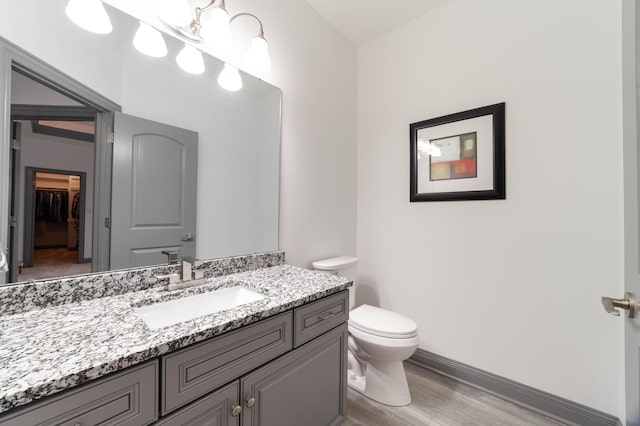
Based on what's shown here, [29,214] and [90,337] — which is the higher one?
[29,214]

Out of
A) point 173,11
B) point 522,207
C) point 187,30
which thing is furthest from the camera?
point 522,207

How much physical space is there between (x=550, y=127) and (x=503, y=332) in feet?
4.08

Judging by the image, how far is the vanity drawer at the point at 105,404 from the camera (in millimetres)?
523

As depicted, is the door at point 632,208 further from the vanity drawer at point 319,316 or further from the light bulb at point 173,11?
the light bulb at point 173,11

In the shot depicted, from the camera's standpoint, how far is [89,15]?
1.01 metres

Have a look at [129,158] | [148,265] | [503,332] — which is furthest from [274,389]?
[503,332]

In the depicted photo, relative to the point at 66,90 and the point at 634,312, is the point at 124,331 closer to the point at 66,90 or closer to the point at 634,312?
the point at 66,90

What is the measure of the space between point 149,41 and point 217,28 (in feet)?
1.00

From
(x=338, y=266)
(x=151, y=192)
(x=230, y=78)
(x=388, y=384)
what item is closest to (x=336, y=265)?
(x=338, y=266)

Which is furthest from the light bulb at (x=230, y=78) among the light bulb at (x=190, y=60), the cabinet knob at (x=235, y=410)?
the cabinet knob at (x=235, y=410)

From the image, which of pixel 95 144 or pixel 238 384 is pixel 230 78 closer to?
pixel 95 144

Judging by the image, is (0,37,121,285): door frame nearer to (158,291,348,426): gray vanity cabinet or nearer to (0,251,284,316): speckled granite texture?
(0,251,284,316): speckled granite texture

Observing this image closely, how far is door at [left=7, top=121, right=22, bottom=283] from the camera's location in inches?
34.2

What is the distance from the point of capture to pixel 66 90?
3.17 ft
